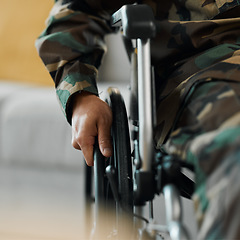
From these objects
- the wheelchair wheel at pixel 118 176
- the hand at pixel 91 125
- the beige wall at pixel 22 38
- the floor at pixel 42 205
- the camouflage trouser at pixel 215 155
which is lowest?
the floor at pixel 42 205

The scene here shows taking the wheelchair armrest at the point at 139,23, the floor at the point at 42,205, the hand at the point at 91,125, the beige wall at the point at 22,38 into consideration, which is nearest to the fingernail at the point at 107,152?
the hand at the point at 91,125

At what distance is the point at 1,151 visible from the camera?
1942 millimetres

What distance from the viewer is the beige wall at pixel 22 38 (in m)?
2.31

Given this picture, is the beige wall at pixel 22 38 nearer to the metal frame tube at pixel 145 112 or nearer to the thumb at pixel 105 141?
the thumb at pixel 105 141

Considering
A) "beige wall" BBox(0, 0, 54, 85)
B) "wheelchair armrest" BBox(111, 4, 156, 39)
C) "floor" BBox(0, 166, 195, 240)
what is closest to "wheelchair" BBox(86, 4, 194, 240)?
"wheelchair armrest" BBox(111, 4, 156, 39)

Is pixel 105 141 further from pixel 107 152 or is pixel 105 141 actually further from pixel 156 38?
pixel 156 38

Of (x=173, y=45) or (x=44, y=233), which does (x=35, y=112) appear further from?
(x=173, y=45)

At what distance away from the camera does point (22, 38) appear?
2.33m

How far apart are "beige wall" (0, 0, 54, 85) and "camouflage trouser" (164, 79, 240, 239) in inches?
71.1

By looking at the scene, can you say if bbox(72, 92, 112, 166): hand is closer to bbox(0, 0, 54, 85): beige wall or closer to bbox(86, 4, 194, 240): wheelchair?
bbox(86, 4, 194, 240): wheelchair

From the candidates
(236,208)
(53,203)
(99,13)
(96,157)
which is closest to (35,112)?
(53,203)

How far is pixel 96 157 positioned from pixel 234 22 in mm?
319

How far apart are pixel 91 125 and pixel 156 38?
Result: 0.18 metres

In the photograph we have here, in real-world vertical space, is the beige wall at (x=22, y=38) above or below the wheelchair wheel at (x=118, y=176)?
below
